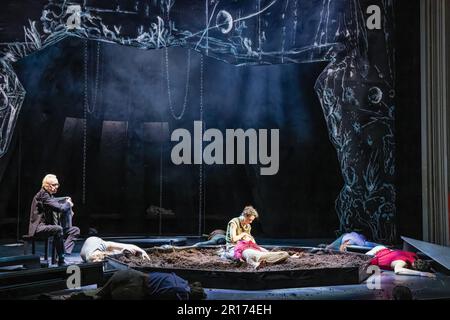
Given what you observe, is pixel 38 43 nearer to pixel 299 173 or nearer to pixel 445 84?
pixel 299 173

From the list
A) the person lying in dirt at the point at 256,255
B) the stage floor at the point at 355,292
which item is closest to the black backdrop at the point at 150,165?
the person lying in dirt at the point at 256,255

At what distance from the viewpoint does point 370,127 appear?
24.0ft

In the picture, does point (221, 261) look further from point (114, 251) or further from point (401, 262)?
point (401, 262)

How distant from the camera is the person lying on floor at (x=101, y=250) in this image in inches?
243

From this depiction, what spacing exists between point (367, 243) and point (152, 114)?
2.84 meters

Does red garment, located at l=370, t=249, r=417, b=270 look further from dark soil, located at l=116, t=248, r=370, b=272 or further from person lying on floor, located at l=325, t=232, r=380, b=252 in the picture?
person lying on floor, located at l=325, t=232, r=380, b=252

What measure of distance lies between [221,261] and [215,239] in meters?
1.12

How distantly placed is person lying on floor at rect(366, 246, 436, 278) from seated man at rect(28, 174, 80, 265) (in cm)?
300

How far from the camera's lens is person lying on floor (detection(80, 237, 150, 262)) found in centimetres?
617

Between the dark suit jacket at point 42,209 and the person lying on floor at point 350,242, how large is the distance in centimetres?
293

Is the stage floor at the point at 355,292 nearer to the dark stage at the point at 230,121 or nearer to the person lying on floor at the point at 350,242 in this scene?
the person lying on floor at the point at 350,242

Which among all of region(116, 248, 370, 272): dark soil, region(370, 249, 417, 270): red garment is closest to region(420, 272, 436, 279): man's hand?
region(370, 249, 417, 270): red garment
